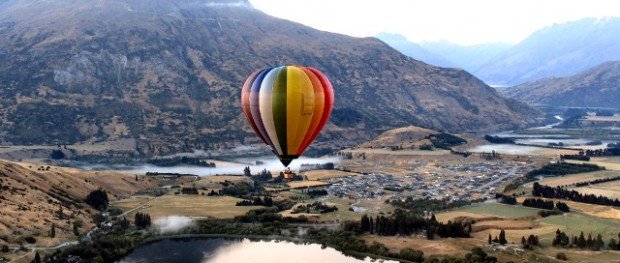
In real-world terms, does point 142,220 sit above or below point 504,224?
above

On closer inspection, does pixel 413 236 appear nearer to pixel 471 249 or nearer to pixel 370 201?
pixel 471 249

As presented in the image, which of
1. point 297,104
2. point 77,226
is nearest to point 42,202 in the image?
point 77,226

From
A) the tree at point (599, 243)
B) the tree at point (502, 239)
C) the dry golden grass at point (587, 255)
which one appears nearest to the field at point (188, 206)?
the tree at point (502, 239)

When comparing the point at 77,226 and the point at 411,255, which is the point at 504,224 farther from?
the point at 77,226

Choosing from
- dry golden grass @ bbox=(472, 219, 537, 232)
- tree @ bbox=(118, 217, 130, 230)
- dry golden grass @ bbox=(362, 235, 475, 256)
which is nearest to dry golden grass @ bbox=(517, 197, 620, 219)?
dry golden grass @ bbox=(472, 219, 537, 232)

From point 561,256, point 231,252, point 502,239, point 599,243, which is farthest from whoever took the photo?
point 231,252

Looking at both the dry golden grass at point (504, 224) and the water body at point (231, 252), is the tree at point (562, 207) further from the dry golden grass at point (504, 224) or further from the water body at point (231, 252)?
the water body at point (231, 252)

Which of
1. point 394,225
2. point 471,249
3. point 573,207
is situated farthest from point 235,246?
point 573,207

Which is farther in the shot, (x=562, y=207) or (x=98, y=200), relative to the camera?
(x=98, y=200)
